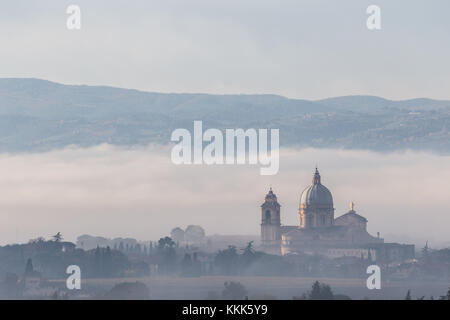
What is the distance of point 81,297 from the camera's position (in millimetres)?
193500
